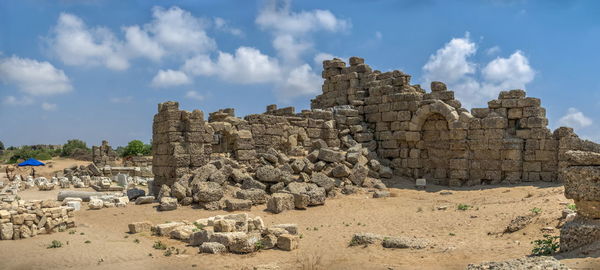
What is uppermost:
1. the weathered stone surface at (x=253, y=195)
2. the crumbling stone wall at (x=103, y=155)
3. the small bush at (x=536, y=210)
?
the crumbling stone wall at (x=103, y=155)

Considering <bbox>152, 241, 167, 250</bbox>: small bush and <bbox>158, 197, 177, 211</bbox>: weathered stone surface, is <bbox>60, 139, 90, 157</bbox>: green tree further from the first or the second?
<bbox>152, 241, 167, 250</bbox>: small bush

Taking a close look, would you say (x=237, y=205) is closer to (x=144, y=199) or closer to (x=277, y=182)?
(x=277, y=182)

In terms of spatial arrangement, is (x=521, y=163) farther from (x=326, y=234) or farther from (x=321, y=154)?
(x=326, y=234)

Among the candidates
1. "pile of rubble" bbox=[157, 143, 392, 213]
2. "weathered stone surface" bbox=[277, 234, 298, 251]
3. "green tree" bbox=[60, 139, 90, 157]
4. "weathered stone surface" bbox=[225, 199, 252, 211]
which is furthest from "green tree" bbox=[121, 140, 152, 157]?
"weathered stone surface" bbox=[277, 234, 298, 251]

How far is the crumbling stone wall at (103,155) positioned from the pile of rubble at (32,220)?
2153 cm

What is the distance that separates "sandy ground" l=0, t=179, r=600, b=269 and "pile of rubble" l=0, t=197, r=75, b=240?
291 mm

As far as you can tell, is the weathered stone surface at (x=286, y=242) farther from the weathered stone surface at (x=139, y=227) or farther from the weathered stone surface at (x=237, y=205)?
the weathered stone surface at (x=237, y=205)

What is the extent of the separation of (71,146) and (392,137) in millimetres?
38209

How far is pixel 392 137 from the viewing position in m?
18.7

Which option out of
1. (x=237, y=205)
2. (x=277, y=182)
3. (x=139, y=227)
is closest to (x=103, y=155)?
(x=277, y=182)

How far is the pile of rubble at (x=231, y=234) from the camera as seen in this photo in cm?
898

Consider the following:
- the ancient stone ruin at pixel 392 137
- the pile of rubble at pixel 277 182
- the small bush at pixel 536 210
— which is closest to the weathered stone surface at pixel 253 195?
the pile of rubble at pixel 277 182

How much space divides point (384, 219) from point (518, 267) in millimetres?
6497

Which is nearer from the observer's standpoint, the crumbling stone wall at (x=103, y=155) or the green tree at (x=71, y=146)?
the crumbling stone wall at (x=103, y=155)
